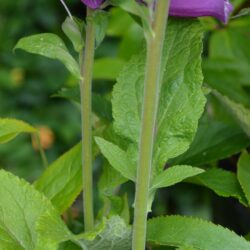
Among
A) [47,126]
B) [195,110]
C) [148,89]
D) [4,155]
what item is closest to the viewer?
[148,89]

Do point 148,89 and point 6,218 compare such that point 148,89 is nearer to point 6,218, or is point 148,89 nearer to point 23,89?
point 6,218

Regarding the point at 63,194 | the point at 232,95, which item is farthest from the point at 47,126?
the point at 63,194

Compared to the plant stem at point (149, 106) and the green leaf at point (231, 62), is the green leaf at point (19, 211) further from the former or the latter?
the green leaf at point (231, 62)

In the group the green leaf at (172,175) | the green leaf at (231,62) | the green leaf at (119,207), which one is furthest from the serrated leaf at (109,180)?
the green leaf at (231,62)

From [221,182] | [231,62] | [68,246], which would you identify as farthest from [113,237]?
[231,62]

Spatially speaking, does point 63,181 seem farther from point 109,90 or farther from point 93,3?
point 109,90

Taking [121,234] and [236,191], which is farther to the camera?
[236,191]
